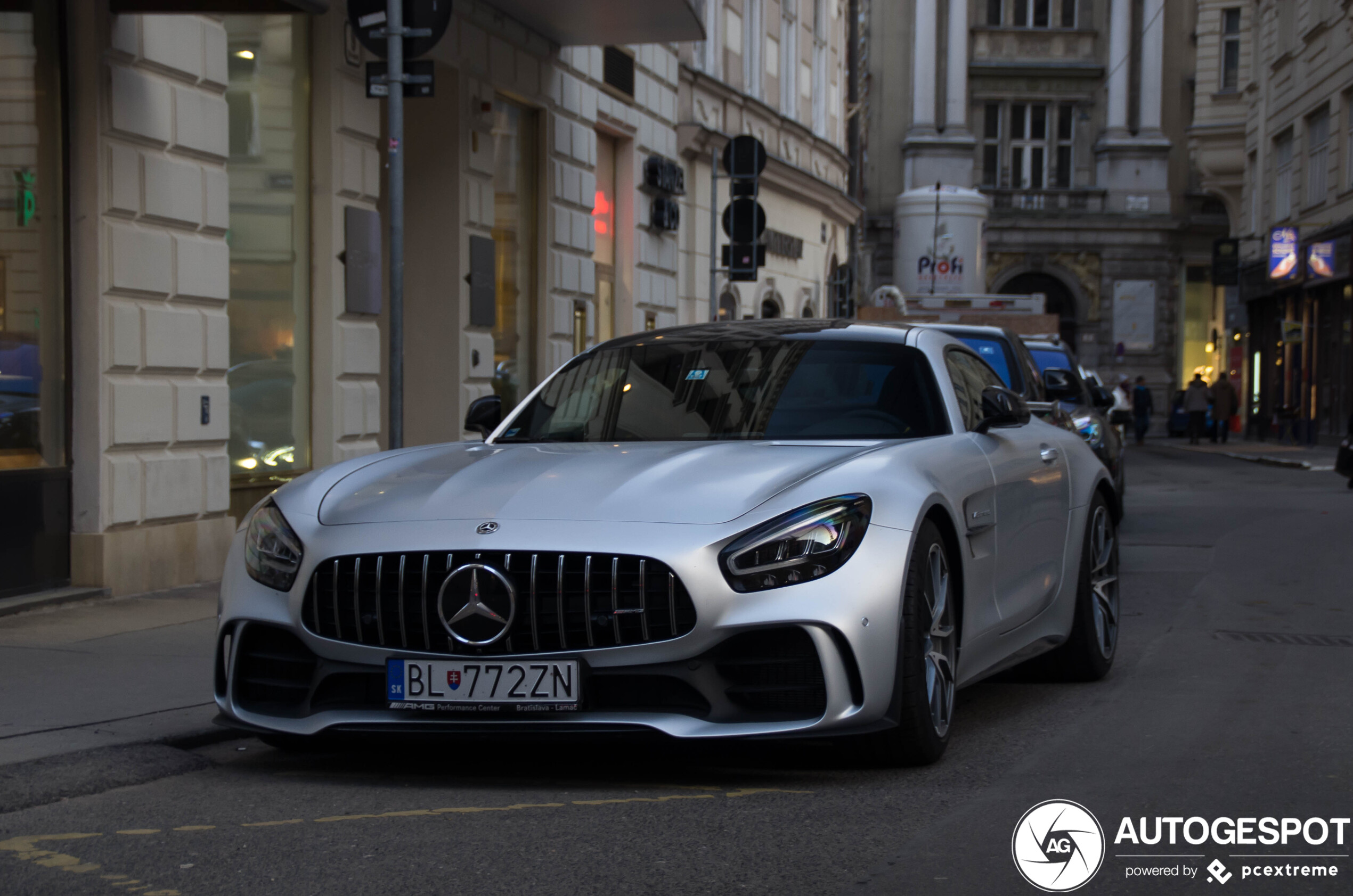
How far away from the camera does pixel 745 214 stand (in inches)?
680

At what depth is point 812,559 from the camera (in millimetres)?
4613

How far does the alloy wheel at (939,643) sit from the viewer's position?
498 centimetres

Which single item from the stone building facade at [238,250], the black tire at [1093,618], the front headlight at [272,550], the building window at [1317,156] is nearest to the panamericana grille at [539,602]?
the front headlight at [272,550]

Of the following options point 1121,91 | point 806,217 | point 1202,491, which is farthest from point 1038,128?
point 1202,491

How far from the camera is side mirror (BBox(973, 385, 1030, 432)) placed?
19.8 feet

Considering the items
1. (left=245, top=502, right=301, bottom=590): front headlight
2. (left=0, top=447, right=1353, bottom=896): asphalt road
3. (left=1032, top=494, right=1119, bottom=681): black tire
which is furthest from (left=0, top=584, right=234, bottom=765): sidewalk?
(left=1032, top=494, right=1119, bottom=681): black tire

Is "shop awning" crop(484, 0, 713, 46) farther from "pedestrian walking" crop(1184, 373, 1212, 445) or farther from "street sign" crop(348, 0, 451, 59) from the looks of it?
"pedestrian walking" crop(1184, 373, 1212, 445)

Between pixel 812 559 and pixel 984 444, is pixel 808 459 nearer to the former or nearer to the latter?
pixel 812 559

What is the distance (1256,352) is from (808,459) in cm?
4093

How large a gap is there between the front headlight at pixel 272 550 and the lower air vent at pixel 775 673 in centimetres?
130

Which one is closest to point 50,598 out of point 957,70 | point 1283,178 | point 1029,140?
point 1283,178

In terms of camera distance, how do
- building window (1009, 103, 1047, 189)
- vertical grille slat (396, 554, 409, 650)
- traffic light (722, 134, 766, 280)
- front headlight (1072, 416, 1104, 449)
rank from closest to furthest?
1. vertical grille slat (396, 554, 409, 650)
2. front headlight (1072, 416, 1104, 449)
3. traffic light (722, 134, 766, 280)
4. building window (1009, 103, 1047, 189)

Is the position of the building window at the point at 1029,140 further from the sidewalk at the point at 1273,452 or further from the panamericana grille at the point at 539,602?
the panamericana grille at the point at 539,602

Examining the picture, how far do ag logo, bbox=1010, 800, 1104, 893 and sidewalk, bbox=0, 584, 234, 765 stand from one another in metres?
2.86
